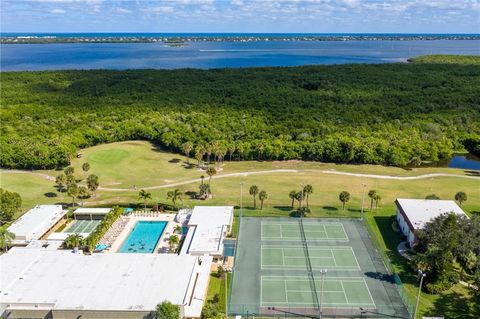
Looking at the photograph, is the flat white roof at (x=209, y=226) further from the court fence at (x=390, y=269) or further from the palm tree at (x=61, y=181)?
the palm tree at (x=61, y=181)

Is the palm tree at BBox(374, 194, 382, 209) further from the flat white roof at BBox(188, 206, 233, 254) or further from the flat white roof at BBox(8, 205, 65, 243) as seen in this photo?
the flat white roof at BBox(8, 205, 65, 243)

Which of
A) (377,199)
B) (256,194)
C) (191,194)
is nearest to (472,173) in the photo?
(377,199)

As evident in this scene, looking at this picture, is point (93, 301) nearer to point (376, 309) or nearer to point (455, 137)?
point (376, 309)

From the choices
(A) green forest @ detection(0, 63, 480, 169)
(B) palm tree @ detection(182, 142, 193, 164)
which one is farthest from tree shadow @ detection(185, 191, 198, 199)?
(B) palm tree @ detection(182, 142, 193, 164)

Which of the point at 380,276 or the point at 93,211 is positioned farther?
the point at 93,211

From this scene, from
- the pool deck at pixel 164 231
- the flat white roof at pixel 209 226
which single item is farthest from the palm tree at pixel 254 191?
the pool deck at pixel 164 231

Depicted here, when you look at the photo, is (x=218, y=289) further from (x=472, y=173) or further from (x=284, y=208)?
(x=472, y=173)
